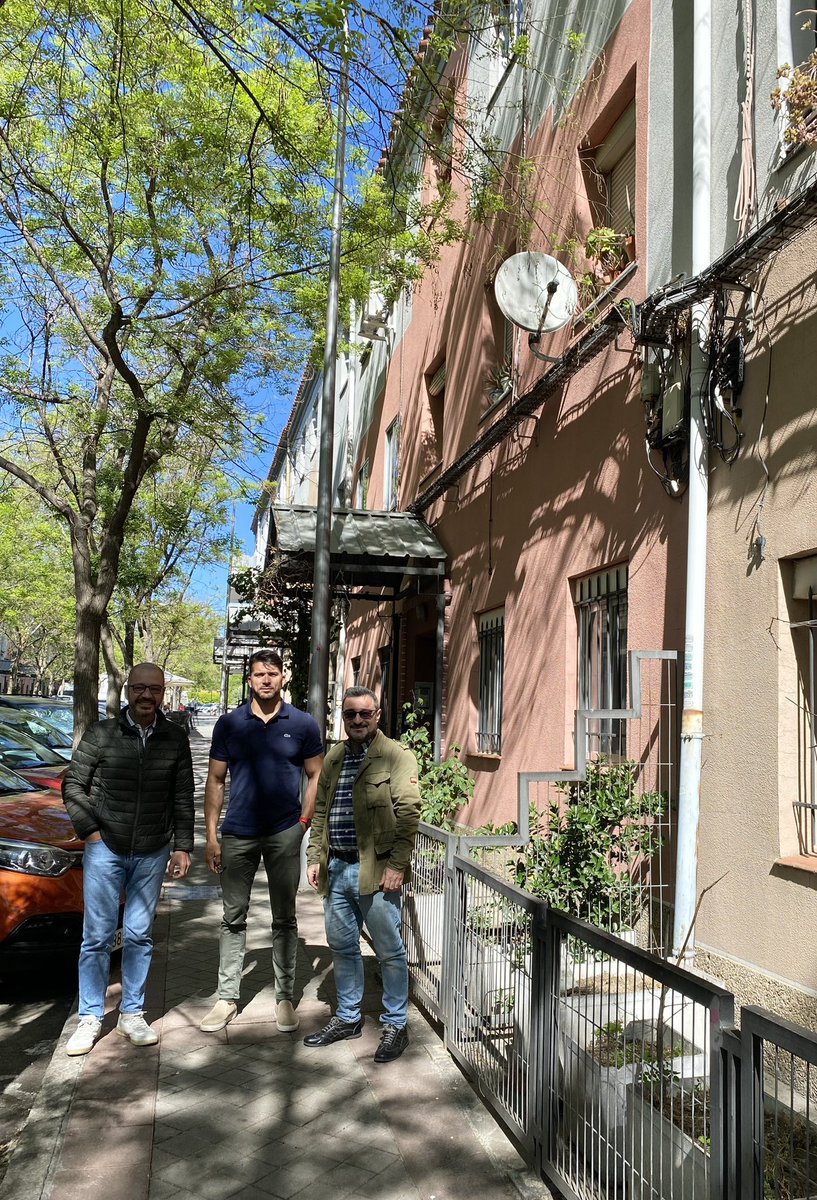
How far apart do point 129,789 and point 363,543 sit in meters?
6.76

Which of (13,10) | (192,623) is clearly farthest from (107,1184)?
(192,623)

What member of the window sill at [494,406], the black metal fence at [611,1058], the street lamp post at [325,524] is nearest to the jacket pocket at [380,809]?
the black metal fence at [611,1058]

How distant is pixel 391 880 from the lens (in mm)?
4312

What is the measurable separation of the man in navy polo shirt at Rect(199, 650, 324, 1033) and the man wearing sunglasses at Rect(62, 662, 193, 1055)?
25 cm

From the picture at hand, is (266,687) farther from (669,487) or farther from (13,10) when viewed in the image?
(13,10)

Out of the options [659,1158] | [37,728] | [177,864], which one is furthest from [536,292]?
[37,728]

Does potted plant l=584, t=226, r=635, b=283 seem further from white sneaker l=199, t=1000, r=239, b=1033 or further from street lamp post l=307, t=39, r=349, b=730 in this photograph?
white sneaker l=199, t=1000, r=239, b=1033

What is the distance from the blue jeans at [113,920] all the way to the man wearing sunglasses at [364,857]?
2.85 ft

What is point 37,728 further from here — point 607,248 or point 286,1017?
point 607,248

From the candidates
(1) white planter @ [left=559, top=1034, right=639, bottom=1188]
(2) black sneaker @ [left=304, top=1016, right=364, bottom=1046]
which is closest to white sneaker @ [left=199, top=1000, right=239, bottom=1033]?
(2) black sneaker @ [left=304, top=1016, right=364, bottom=1046]

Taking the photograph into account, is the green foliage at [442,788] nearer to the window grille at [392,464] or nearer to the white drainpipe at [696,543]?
the white drainpipe at [696,543]

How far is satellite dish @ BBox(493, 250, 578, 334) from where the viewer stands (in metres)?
7.09

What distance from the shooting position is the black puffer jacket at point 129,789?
4.56 m

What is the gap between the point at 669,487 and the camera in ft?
19.0
